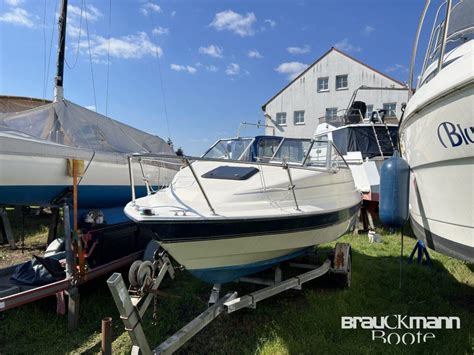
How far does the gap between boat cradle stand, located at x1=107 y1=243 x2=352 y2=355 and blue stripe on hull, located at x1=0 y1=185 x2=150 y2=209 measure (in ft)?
6.97

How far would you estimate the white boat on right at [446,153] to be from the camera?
204 centimetres

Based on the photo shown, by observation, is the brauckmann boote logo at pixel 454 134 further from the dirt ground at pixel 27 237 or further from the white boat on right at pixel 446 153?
the dirt ground at pixel 27 237

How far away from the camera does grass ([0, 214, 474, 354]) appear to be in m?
2.85

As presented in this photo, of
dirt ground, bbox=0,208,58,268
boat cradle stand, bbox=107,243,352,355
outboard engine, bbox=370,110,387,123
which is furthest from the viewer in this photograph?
outboard engine, bbox=370,110,387,123

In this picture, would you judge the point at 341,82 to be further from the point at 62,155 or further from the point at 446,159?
the point at 446,159

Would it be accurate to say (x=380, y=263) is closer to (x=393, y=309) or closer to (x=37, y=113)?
(x=393, y=309)

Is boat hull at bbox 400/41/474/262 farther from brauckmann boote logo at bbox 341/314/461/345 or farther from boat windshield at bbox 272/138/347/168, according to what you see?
boat windshield at bbox 272/138/347/168

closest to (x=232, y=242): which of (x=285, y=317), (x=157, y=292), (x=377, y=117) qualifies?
(x=157, y=292)

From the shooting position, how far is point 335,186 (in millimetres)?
3939

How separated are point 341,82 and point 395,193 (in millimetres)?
20337

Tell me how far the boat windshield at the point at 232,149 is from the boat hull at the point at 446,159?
1.94 m

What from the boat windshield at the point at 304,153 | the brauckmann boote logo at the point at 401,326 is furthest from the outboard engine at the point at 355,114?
the brauckmann boote logo at the point at 401,326

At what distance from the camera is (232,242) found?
2783 millimetres

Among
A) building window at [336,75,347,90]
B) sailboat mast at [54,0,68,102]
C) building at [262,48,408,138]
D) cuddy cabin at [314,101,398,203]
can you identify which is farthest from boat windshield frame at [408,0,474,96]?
building window at [336,75,347,90]
